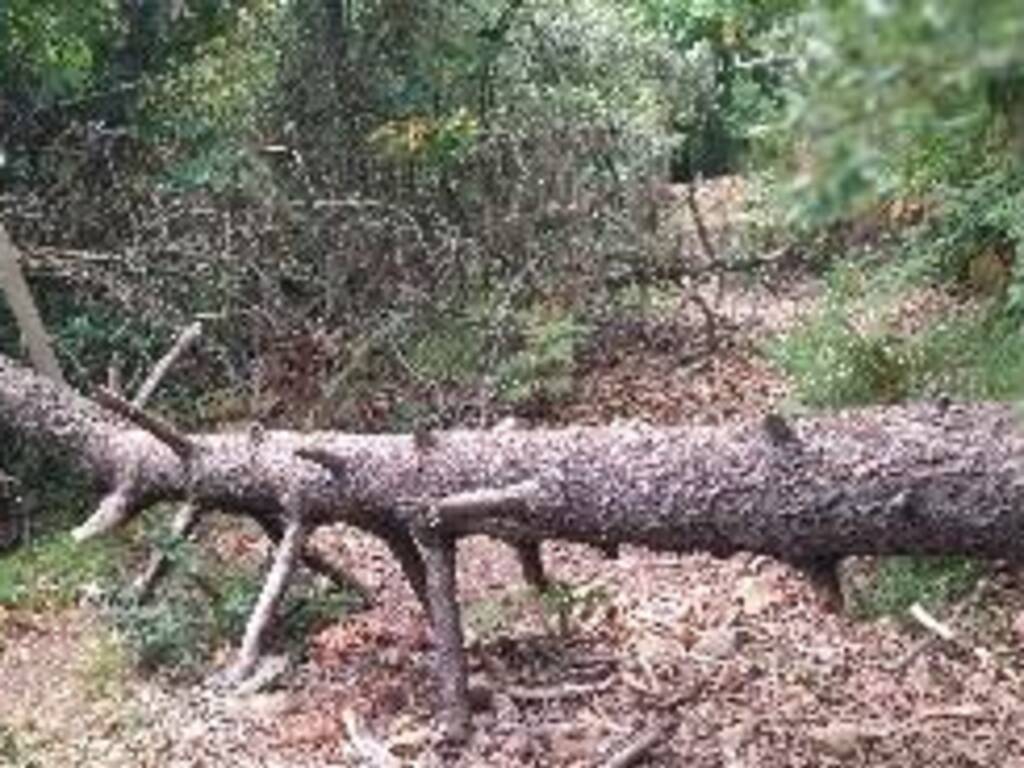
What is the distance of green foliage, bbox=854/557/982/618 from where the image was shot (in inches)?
233

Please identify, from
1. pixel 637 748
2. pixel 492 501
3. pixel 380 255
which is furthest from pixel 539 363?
pixel 637 748

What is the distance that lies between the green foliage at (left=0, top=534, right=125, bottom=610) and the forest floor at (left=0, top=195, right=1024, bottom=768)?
0.92 ft

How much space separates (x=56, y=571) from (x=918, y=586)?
368 cm

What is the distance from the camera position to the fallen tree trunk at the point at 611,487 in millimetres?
4523

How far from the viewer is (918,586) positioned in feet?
Result: 19.6

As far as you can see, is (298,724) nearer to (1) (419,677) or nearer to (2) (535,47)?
(1) (419,677)

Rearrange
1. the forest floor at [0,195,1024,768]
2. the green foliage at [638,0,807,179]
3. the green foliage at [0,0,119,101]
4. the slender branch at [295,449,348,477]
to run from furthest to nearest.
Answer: the green foliage at [638,0,807,179]
the green foliage at [0,0,119,101]
the slender branch at [295,449,348,477]
the forest floor at [0,195,1024,768]

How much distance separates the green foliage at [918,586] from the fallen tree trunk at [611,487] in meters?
1.21

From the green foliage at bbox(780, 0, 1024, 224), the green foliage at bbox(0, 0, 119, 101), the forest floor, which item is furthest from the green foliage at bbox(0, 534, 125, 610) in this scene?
the green foliage at bbox(780, 0, 1024, 224)

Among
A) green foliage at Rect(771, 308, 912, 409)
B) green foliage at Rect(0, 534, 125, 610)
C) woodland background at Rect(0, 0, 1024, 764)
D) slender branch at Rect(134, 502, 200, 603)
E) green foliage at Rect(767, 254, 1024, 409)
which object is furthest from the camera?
green foliage at Rect(0, 534, 125, 610)

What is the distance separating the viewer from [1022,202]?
5.38 metres

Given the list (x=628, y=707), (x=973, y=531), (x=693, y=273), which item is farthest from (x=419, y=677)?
(x=693, y=273)

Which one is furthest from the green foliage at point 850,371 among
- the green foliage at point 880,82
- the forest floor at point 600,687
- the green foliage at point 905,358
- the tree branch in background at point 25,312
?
the green foliage at point 880,82

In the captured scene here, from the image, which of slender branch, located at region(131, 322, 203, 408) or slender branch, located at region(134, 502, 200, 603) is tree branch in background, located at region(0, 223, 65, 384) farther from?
slender branch, located at region(134, 502, 200, 603)
